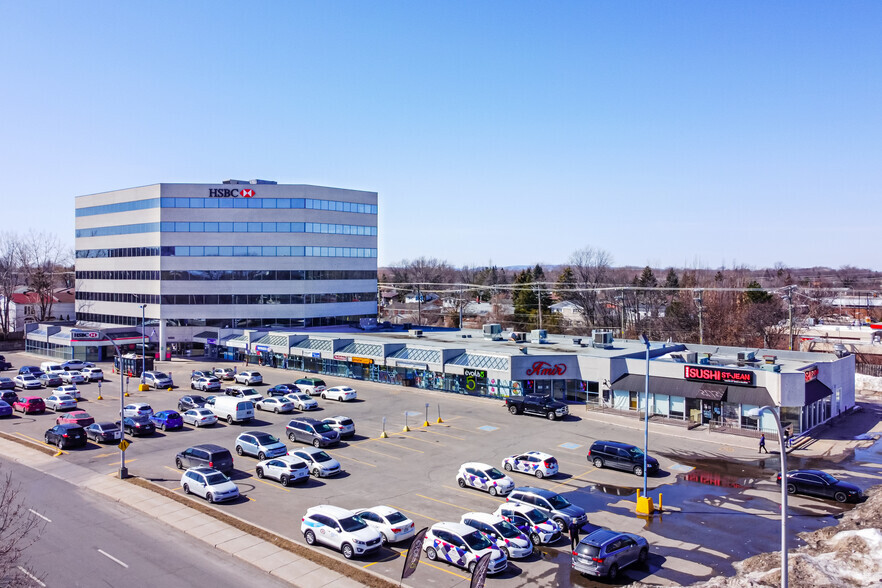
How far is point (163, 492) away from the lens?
91.2 ft

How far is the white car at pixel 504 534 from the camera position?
68.9 ft

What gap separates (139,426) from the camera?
3919 centimetres

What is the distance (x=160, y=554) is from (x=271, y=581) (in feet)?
15.8

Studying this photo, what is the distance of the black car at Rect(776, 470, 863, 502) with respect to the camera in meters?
26.9

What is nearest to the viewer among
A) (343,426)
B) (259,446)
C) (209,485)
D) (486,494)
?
(209,485)

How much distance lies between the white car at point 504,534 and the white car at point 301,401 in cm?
2646

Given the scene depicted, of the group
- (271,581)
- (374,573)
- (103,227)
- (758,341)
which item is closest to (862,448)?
(374,573)

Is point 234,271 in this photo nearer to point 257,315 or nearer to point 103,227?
point 257,315

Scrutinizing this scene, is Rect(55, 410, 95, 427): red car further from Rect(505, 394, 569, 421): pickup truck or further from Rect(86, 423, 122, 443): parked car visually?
Rect(505, 394, 569, 421): pickup truck

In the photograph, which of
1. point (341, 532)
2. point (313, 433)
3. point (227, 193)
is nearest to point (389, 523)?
point (341, 532)

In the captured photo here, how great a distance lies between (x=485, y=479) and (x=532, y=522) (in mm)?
5537

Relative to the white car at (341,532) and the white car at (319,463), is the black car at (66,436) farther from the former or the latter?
the white car at (341,532)

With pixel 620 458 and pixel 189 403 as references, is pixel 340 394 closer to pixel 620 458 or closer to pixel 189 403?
pixel 189 403

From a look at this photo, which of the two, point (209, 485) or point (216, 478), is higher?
point (216, 478)
